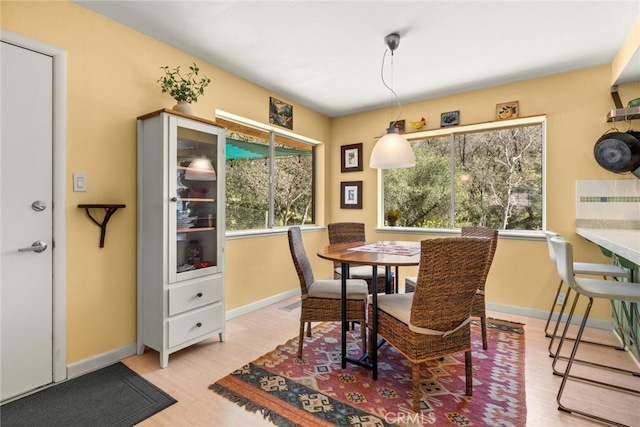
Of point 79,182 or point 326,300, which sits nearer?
point 79,182

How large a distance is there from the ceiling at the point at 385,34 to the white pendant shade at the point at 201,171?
886 mm

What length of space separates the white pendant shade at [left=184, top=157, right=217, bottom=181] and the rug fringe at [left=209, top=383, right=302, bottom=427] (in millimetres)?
1553

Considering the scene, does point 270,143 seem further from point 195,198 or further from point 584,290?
point 584,290

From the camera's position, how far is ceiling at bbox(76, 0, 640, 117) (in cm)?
214

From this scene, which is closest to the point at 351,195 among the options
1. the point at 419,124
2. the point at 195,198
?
the point at 419,124

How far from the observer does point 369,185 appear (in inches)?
173

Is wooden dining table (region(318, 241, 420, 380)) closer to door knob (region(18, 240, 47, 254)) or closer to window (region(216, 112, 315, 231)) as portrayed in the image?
window (region(216, 112, 315, 231))

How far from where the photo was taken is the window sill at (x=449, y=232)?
3.26m

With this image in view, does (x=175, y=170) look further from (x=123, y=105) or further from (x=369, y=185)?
(x=369, y=185)

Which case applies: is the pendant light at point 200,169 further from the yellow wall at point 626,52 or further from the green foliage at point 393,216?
the yellow wall at point 626,52

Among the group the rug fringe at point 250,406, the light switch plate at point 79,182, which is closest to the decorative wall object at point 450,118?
the rug fringe at point 250,406

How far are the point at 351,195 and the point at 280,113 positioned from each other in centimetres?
155

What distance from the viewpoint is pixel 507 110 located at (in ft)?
11.0

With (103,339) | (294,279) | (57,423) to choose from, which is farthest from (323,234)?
(57,423)
